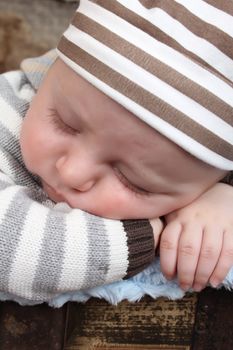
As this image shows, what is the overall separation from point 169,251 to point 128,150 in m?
0.13

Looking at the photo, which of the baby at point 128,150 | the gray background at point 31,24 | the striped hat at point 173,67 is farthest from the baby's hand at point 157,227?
the gray background at point 31,24

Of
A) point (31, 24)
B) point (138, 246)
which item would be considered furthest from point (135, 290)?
point (31, 24)

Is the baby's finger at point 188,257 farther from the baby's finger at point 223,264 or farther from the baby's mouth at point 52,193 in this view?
the baby's mouth at point 52,193

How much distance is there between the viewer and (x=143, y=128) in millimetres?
818

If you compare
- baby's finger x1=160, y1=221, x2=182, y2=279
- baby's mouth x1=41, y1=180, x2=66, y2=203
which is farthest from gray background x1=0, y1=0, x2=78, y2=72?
baby's finger x1=160, y1=221, x2=182, y2=279

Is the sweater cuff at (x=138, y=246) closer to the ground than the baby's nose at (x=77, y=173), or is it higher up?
closer to the ground

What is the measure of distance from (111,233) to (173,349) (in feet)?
0.60

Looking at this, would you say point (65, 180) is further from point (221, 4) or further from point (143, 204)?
point (221, 4)

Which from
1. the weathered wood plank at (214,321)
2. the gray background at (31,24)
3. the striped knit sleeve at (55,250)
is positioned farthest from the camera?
the gray background at (31,24)

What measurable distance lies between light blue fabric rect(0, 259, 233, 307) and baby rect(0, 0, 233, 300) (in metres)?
0.02

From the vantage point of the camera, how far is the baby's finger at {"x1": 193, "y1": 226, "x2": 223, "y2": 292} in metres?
0.84

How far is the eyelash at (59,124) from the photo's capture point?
2.83 ft

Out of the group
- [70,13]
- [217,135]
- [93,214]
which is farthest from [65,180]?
[70,13]

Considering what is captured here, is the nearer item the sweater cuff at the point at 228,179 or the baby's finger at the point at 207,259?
the baby's finger at the point at 207,259
